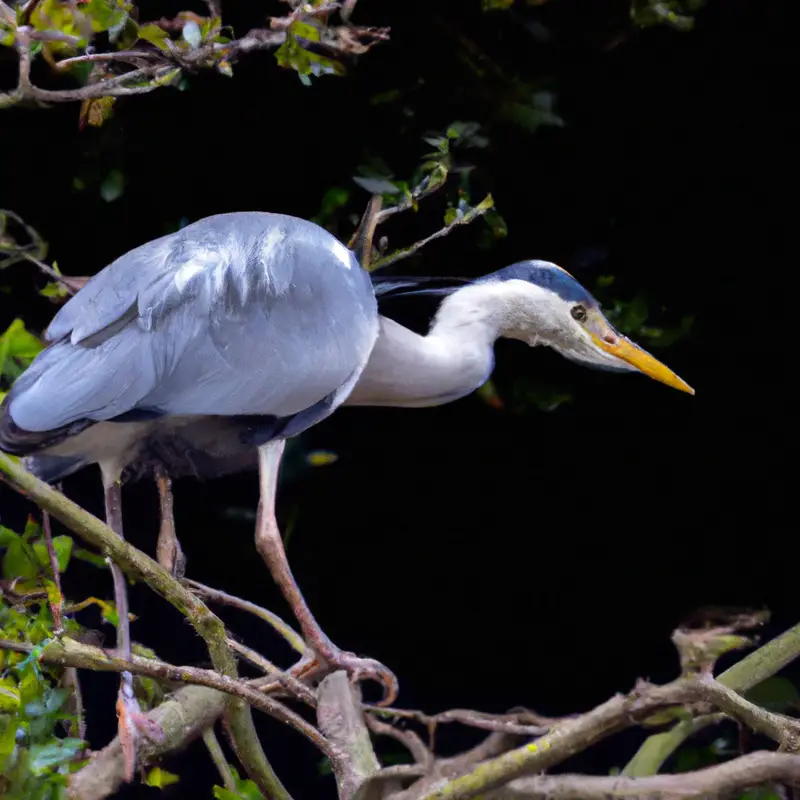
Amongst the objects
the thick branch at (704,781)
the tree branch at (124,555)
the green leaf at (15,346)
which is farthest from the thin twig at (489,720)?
the green leaf at (15,346)

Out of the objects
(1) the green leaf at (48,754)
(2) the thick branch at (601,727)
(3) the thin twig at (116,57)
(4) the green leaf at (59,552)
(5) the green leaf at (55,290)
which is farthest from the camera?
(5) the green leaf at (55,290)

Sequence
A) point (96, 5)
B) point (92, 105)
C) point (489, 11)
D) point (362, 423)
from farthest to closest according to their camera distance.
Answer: point (362, 423) → point (489, 11) → point (92, 105) → point (96, 5)

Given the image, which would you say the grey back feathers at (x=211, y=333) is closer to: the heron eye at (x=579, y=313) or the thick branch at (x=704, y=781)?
the heron eye at (x=579, y=313)

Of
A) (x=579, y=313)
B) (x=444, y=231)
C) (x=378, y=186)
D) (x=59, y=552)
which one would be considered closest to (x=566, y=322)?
(x=579, y=313)

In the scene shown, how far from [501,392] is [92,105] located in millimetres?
522

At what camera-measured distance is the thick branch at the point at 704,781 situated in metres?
0.68

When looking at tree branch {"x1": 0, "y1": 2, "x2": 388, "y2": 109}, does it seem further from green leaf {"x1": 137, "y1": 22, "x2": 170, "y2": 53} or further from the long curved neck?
the long curved neck

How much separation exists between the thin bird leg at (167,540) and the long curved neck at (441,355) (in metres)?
0.20

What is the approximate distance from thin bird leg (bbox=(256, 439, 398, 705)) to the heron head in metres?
0.25

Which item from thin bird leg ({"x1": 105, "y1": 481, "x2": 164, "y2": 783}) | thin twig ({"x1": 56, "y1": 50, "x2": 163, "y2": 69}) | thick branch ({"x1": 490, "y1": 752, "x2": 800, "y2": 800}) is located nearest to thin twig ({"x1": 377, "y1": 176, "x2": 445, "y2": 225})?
thin twig ({"x1": 56, "y1": 50, "x2": 163, "y2": 69})

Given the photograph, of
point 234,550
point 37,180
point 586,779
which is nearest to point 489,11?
point 37,180

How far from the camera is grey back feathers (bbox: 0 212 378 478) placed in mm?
847

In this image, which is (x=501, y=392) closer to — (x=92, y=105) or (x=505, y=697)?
(x=505, y=697)

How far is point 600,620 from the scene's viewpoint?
1.31 metres
